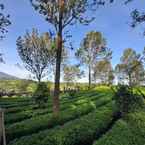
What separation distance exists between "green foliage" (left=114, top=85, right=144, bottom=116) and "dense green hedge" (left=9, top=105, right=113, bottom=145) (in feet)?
17.0

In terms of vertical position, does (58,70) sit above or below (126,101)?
above

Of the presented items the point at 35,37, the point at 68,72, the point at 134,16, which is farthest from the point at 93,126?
the point at 68,72

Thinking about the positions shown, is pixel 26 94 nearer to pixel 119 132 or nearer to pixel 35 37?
pixel 35 37

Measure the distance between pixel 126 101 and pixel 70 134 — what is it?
1165 cm

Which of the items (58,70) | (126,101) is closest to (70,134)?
(58,70)

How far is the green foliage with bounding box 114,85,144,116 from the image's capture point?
23897 mm

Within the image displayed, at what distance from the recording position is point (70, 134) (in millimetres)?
13594

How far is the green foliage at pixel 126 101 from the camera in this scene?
78.4 ft

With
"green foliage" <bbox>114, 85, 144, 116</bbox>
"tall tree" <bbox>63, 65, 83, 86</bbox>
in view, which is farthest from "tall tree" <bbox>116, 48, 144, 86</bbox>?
"green foliage" <bbox>114, 85, 144, 116</bbox>

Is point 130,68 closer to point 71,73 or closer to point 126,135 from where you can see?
point 71,73

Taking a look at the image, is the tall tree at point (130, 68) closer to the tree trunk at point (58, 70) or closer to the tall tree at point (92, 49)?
the tall tree at point (92, 49)

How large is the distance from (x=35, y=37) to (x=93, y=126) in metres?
44.4

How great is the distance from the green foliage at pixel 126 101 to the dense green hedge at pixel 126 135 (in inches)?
→ 241

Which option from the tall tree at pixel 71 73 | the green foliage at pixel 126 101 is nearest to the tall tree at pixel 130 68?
the tall tree at pixel 71 73
